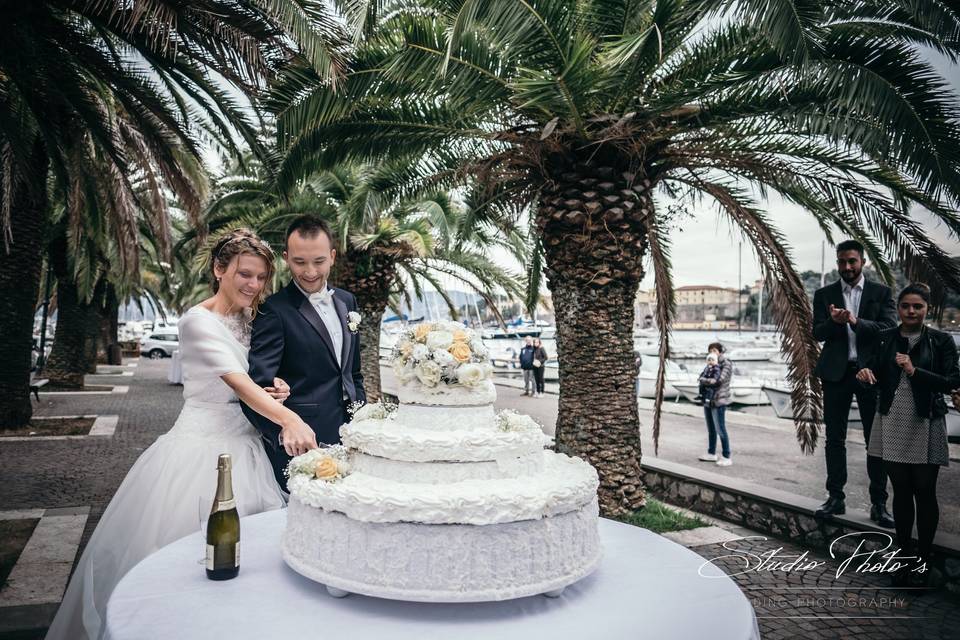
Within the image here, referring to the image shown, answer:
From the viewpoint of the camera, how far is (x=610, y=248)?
6.47m

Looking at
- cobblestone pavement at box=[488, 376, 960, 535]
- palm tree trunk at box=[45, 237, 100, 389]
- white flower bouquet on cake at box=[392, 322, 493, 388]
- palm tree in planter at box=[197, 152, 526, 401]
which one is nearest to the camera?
white flower bouquet on cake at box=[392, 322, 493, 388]

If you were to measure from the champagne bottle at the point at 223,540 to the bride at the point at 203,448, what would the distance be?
0.49m

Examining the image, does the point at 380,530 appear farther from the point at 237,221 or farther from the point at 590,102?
the point at 237,221

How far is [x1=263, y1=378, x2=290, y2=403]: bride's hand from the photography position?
2862mm

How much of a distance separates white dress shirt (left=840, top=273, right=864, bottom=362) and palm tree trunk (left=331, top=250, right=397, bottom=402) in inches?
398

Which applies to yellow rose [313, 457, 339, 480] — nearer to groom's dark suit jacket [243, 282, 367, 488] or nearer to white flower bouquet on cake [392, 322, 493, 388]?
white flower bouquet on cake [392, 322, 493, 388]

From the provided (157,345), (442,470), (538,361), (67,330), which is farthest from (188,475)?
(157,345)

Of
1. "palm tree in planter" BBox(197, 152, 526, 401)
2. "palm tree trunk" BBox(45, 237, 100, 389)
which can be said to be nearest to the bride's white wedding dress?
"palm tree in planter" BBox(197, 152, 526, 401)

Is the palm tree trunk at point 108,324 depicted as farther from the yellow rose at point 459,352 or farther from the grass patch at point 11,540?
the yellow rose at point 459,352

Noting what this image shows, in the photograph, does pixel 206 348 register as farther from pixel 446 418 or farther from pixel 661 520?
pixel 661 520

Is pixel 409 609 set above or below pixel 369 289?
below

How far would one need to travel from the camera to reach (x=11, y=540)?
5445mm

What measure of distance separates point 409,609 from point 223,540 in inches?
26.3

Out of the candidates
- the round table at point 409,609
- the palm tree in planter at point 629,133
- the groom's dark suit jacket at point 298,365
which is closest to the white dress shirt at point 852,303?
the palm tree in planter at point 629,133
